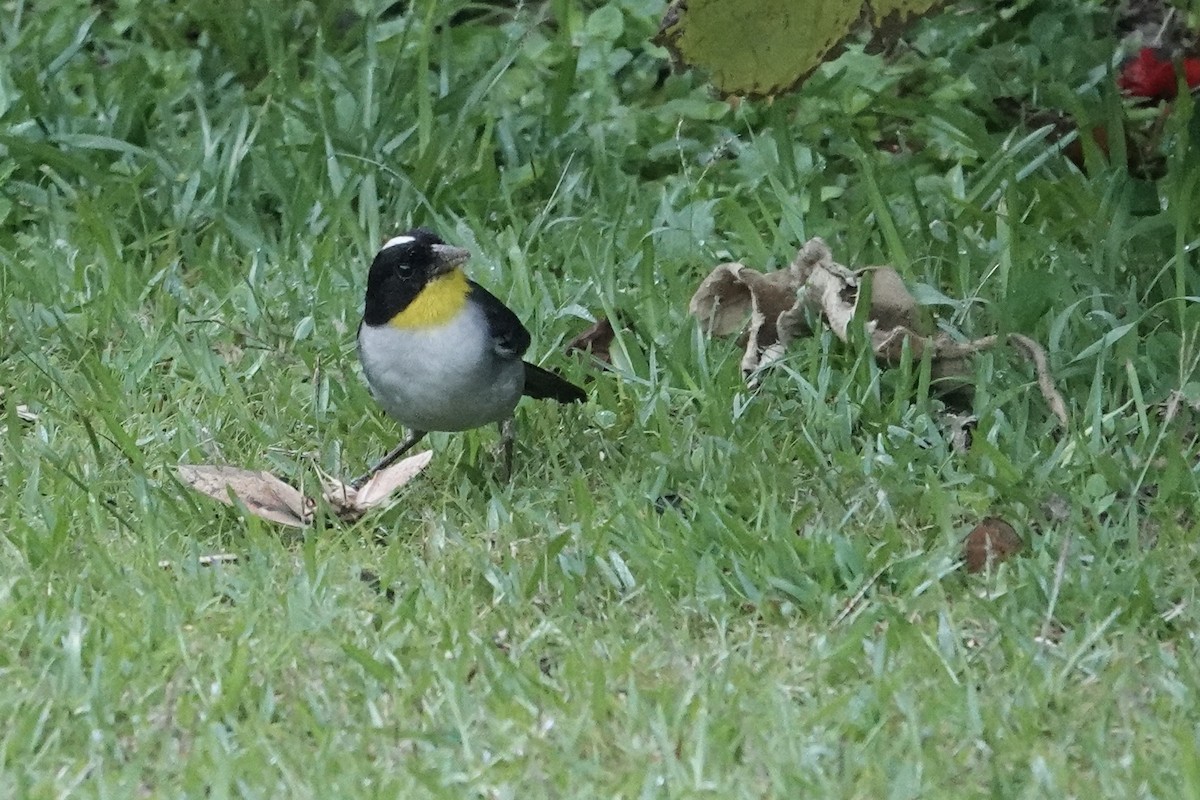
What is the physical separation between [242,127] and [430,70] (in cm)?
98

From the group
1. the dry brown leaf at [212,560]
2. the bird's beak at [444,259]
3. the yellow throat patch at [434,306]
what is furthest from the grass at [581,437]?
the bird's beak at [444,259]

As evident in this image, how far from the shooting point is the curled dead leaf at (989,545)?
Answer: 423 cm

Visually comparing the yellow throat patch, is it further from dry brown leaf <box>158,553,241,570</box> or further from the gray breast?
dry brown leaf <box>158,553,241,570</box>

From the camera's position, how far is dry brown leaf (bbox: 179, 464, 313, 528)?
4.50 metres

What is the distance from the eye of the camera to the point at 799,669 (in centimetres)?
377

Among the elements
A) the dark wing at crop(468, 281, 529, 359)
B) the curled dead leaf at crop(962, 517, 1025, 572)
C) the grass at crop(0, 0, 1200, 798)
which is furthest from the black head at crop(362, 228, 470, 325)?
the curled dead leaf at crop(962, 517, 1025, 572)

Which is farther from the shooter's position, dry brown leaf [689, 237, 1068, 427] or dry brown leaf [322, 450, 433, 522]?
dry brown leaf [689, 237, 1068, 427]

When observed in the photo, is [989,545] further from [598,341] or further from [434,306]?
[598,341]

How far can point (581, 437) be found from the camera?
5074 millimetres

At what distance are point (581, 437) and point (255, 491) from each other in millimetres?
989

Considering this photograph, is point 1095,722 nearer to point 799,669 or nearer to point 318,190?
point 799,669

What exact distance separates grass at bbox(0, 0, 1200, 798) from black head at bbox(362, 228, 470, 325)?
0.50 m

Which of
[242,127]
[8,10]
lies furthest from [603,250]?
[8,10]

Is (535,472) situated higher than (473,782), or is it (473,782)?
(473,782)
